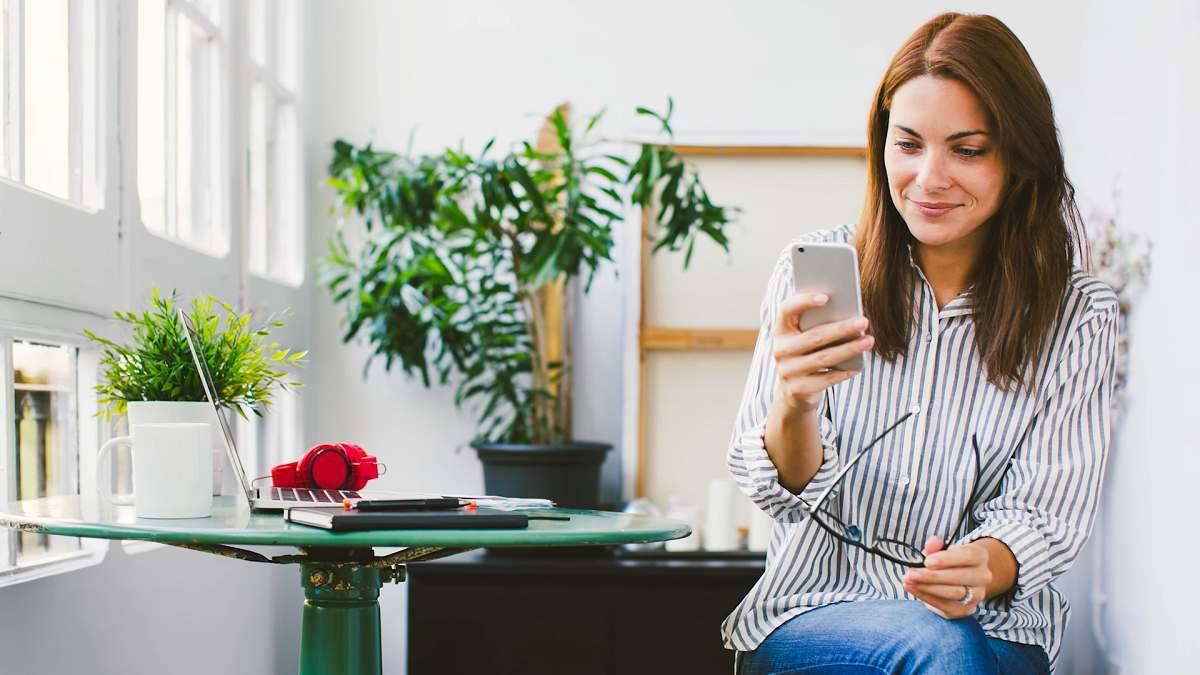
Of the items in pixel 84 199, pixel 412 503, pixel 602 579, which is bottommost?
pixel 602 579

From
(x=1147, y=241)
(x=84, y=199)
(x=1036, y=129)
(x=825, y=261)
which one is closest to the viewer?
(x=825, y=261)

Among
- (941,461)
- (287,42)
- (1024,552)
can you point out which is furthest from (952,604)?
(287,42)

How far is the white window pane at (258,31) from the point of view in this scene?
8.80ft

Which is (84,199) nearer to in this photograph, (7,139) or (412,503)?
(7,139)

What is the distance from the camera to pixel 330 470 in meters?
1.51

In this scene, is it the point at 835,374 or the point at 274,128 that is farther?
the point at 274,128

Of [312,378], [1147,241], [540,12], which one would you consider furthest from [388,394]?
[1147,241]

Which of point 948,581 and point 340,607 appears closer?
point 948,581

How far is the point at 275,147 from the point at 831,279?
1.97 metres

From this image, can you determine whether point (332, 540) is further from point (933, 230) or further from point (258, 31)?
point (258, 31)

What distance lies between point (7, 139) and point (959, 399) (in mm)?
1259

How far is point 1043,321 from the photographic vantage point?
136 cm

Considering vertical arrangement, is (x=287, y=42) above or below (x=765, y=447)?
above

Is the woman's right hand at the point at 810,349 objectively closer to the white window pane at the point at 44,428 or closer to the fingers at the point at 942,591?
the fingers at the point at 942,591
